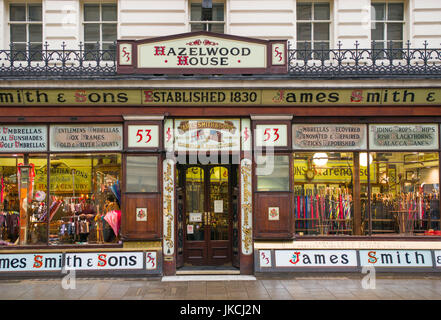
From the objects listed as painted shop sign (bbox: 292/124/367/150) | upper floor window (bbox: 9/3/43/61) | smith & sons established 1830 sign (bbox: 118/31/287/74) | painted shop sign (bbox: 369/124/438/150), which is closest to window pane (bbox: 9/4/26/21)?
upper floor window (bbox: 9/3/43/61)

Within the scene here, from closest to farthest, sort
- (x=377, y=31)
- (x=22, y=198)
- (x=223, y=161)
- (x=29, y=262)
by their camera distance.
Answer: (x=29, y=262) → (x=22, y=198) → (x=223, y=161) → (x=377, y=31)

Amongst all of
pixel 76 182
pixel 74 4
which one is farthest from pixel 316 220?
pixel 74 4

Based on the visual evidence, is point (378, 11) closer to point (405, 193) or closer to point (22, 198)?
point (405, 193)

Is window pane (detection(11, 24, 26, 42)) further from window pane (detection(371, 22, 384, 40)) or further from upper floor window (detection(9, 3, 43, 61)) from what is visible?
window pane (detection(371, 22, 384, 40))

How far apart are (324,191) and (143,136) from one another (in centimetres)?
500

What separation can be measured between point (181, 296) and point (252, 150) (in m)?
4.10

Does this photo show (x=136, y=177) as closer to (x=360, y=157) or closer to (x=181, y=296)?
(x=181, y=296)

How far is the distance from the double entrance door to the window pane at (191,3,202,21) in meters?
4.24

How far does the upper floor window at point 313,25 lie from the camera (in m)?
12.5

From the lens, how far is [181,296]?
31.4 feet

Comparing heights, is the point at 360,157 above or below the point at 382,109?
below

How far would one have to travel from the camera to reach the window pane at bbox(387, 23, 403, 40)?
41.4 feet

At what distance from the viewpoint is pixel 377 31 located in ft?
41.3

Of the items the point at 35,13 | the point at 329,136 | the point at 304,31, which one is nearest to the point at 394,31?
the point at 304,31
